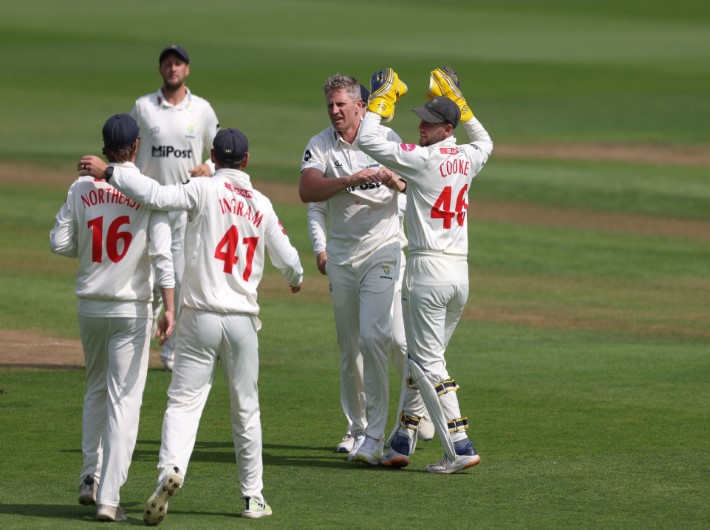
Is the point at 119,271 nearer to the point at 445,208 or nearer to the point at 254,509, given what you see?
the point at 254,509

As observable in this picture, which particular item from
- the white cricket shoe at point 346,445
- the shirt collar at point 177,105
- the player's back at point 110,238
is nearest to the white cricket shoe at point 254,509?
the player's back at point 110,238

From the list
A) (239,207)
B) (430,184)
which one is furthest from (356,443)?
(239,207)

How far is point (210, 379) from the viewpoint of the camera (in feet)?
25.6

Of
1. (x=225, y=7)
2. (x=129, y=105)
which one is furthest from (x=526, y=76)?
(x=225, y=7)

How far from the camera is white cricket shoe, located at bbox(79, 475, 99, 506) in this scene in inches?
313

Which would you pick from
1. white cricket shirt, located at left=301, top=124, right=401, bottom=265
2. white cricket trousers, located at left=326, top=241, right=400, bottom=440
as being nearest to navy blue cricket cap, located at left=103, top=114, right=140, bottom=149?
white cricket shirt, located at left=301, top=124, right=401, bottom=265

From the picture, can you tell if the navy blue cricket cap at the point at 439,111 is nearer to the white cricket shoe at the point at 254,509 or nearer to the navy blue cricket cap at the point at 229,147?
the navy blue cricket cap at the point at 229,147

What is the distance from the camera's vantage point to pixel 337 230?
9883 mm

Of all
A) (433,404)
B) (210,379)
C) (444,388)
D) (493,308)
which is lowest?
(493,308)

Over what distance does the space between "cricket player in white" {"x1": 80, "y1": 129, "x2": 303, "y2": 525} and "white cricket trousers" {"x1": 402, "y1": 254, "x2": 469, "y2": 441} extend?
1643mm

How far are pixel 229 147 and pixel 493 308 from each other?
8764 millimetres

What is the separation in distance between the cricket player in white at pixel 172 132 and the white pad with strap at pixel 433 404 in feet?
14.1

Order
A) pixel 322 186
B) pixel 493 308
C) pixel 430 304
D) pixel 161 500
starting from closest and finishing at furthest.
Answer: pixel 161 500
pixel 430 304
pixel 322 186
pixel 493 308

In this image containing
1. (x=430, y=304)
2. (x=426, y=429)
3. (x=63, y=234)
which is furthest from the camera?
(x=426, y=429)
